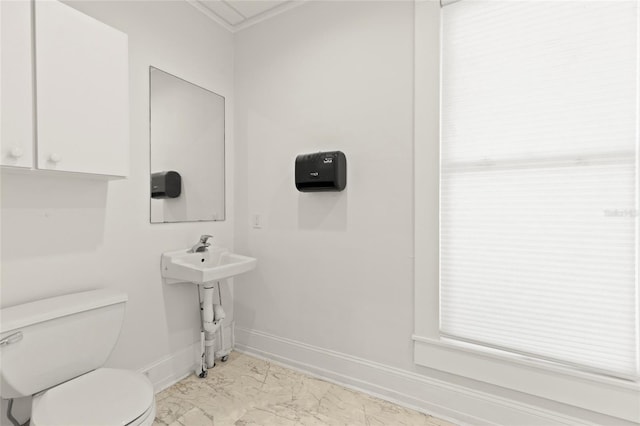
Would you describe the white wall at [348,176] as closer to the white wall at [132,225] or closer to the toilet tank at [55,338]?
the white wall at [132,225]

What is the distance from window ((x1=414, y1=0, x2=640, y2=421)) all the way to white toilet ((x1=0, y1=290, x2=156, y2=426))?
1.52m

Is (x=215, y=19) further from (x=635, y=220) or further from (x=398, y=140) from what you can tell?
(x=635, y=220)

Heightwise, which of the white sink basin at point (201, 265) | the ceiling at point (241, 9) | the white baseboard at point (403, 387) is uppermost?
the ceiling at point (241, 9)

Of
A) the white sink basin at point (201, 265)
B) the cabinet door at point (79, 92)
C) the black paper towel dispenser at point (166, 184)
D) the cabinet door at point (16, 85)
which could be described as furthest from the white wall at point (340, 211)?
the cabinet door at point (16, 85)

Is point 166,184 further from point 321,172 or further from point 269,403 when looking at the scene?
point 269,403

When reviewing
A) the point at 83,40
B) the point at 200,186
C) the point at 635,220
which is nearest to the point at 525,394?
the point at 635,220

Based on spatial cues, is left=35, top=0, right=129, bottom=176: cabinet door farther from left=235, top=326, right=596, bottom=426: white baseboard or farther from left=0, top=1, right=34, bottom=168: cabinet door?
left=235, top=326, right=596, bottom=426: white baseboard

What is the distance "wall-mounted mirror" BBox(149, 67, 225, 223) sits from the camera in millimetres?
2064

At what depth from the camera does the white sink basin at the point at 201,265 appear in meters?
1.94

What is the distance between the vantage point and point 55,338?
1377 millimetres

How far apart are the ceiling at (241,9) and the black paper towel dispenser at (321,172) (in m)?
1.20

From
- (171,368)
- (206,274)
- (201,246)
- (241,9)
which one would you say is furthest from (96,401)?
(241,9)

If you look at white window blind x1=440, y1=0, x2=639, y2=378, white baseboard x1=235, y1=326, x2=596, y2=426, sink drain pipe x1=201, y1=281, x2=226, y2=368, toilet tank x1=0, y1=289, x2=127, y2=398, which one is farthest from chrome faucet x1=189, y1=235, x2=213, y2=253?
white window blind x1=440, y1=0, x2=639, y2=378

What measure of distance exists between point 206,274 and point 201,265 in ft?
1.03
